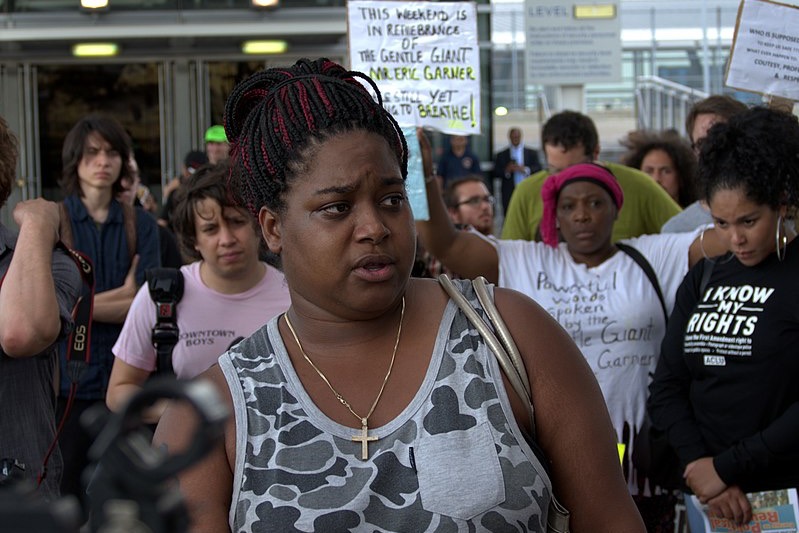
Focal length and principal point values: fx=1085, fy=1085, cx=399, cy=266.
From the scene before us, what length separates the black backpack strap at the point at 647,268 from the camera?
14.8 feet

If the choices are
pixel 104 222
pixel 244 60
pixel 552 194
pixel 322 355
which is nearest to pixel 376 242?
pixel 322 355

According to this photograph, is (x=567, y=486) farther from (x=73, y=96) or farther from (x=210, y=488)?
(x=73, y=96)

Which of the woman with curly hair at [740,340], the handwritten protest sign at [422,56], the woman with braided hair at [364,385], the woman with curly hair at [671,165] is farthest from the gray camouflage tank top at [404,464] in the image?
the woman with curly hair at [671,165]

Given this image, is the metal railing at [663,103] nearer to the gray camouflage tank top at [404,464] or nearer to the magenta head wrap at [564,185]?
the magenta head wrap at [564,185]

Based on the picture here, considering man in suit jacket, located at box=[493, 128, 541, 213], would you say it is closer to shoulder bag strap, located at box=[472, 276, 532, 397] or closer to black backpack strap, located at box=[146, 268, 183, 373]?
black backpack strap, located at box=[146, 268, 183, 373]

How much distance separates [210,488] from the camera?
78.6 inches

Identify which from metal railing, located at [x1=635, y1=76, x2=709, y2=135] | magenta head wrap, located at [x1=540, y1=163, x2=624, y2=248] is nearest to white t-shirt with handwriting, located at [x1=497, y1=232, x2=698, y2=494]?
magenta head wrap, located at [x1=540, y1=163, x2=624, y2=248]

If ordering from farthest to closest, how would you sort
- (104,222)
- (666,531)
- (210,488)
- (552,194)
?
(104,222)
(552,194)
(666,531)
(210,488)

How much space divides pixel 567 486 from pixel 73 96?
12.7 metres

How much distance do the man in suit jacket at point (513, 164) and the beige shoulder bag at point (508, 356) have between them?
1188 cm

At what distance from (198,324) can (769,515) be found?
2.27 metres

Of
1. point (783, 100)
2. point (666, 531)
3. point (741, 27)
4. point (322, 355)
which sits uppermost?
point (741, 27)

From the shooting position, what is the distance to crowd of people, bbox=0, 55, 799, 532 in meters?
1.98

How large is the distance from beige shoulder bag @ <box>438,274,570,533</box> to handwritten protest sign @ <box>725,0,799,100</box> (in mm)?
3334
